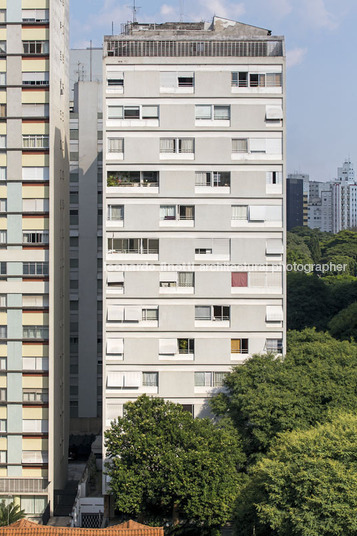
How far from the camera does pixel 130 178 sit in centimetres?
4625

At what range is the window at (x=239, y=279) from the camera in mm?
46281

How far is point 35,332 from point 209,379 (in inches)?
443

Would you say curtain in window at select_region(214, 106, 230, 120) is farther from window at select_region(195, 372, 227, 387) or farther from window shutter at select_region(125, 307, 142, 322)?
window at select_region(195, 372, 227, 387)

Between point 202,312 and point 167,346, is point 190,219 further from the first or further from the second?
point 167,346

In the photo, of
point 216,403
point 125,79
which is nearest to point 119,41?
point 125,79

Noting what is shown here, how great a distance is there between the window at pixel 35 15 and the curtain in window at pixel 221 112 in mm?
11877

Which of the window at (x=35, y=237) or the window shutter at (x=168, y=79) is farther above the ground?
the window shutter at (x=168, y=79)

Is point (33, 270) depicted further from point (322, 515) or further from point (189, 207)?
point (322, 515)

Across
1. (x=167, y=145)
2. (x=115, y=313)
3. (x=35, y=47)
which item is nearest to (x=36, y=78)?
(x=35, y=47)

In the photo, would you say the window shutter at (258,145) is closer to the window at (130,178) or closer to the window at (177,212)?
the window at (177,212)

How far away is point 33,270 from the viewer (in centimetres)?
4578

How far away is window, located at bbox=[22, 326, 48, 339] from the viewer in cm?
4581

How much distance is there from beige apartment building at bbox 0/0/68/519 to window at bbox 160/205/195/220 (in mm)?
6899

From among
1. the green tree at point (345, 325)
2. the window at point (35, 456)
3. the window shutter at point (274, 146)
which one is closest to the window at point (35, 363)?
the window at point (35, 456)
